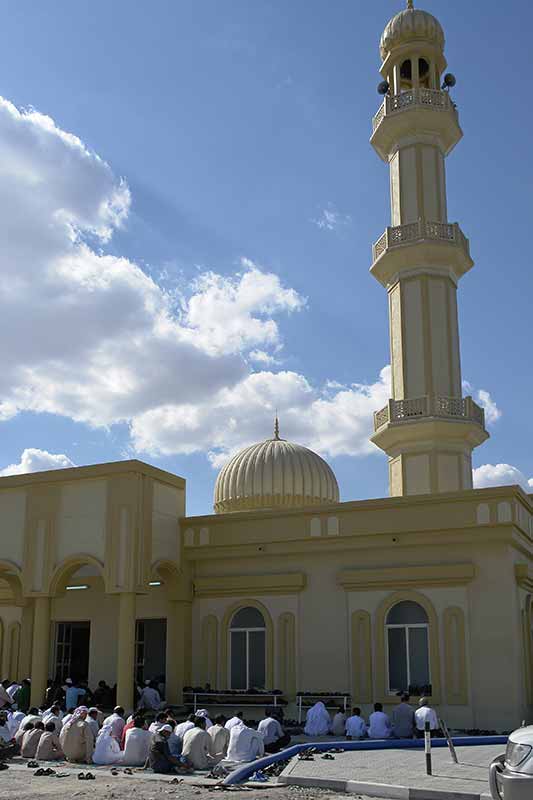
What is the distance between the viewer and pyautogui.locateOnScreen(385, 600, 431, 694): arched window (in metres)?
18.3

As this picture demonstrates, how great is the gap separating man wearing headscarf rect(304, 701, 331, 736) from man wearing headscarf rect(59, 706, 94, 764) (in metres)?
4.59

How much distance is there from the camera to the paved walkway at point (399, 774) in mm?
10594

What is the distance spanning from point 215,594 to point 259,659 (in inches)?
69.3

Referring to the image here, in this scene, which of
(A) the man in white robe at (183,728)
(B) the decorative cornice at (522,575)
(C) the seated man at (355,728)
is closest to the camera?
(A) the man in white robe at (183,728)

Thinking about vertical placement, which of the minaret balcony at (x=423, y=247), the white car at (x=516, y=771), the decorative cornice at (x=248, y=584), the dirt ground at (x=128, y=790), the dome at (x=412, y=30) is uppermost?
the dome at (x=412, y=30)

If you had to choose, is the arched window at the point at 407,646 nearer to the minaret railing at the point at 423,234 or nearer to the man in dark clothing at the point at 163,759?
the man in dark clothing at the point at 163,759

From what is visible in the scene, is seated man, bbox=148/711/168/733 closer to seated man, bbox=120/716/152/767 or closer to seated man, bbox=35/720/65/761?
seated man, bbox=120/716/152/767

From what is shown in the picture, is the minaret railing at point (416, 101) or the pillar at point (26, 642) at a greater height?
the minaret railing at point (416, 101)

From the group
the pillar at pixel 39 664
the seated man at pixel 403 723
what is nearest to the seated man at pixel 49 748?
the pillar at pixel 39 664

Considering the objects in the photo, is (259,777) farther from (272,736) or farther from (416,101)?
(416,101)

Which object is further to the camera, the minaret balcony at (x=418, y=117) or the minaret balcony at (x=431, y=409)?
the minaret balcony at (x=418, y=117)

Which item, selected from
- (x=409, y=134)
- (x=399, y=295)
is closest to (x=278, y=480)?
(x=399, y=295)

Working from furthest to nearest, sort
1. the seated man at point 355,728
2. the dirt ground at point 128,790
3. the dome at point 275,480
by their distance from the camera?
the dome at point 275,480 < the seated man at point 355,728 < the dirt ground at point 128,790

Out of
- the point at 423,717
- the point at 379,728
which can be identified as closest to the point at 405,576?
the point at 379,728
